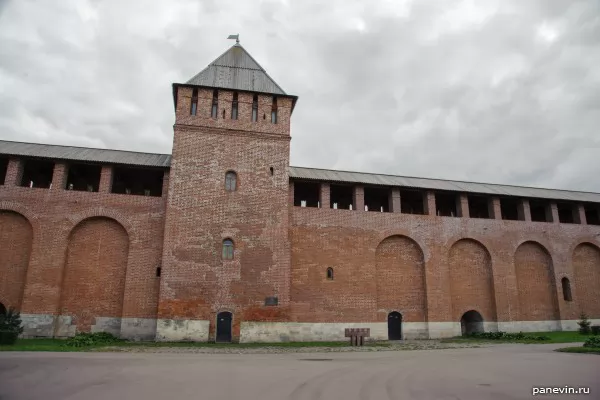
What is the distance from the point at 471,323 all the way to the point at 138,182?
18.4m

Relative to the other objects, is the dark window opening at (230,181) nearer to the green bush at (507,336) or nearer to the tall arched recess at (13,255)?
the tall arched recess at (13,255)

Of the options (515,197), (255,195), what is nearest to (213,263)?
(255,195)

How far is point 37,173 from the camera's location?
18.9m

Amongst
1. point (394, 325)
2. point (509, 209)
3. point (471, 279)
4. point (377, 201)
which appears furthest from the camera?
point (509, 209)

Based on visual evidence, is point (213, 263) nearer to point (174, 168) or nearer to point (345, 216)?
point (174, 168)

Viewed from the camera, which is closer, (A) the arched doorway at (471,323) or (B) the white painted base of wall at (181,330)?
(B) the white painted base of wall at (181,330)

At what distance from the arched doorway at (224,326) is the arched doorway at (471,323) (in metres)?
11.7

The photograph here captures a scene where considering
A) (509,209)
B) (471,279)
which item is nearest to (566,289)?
(509,209)

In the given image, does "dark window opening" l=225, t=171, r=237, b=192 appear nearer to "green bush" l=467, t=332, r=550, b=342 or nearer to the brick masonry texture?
the brick masonry texture

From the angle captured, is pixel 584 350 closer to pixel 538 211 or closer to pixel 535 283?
pixel 535 283

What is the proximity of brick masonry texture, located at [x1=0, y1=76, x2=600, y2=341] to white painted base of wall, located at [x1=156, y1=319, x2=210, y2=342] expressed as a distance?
4cm

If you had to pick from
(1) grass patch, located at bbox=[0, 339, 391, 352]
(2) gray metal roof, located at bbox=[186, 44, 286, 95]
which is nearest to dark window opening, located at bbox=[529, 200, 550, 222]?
(1) grass patch, located at bbox=[0, 339, 391, 352]

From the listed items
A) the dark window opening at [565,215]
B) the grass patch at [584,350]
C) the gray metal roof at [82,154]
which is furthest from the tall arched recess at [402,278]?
the dark window opening at [565,215]

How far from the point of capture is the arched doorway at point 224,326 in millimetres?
15719
